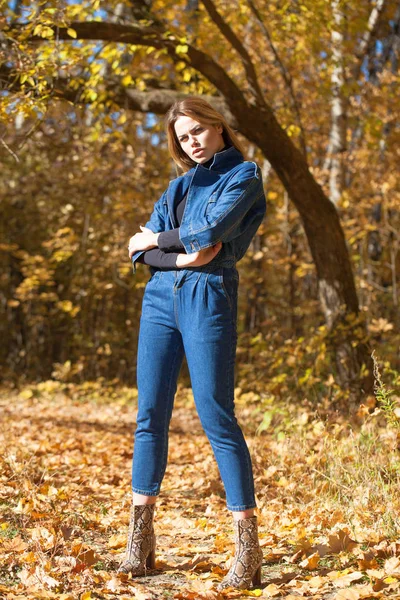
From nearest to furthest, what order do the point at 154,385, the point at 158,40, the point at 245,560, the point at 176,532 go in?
the point at 245,560, the point at 154,385, the point at 176,532, the point at 158,40

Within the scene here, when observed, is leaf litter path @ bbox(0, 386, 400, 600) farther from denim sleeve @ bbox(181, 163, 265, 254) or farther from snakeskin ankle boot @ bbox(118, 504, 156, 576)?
denim sleeve @ bbox(181, 163, 265, 254)

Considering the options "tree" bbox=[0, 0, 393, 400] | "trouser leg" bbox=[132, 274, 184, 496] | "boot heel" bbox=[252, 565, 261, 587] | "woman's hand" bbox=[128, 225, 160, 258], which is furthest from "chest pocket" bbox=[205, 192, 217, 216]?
"tree" bbox=[0, 0, 393, 400]

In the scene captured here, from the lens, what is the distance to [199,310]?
261cm

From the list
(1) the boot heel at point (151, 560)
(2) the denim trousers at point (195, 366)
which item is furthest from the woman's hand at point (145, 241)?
(1) the boot heel at point (151, 560)

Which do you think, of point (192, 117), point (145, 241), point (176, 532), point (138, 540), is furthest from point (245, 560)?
point (192, 117)

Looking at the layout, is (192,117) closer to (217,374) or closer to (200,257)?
(200,257)

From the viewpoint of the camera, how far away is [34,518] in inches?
130

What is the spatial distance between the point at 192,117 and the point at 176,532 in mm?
2053

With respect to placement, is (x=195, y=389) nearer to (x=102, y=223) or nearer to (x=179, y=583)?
(x=179, y=583)

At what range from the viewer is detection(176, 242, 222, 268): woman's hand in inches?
102

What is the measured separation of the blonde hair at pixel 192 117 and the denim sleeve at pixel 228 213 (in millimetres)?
238

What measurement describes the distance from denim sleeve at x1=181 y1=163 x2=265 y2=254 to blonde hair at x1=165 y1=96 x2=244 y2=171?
0.24 m

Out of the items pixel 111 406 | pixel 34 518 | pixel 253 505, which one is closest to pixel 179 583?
pixel 253 505

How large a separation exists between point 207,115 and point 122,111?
3981 mm
